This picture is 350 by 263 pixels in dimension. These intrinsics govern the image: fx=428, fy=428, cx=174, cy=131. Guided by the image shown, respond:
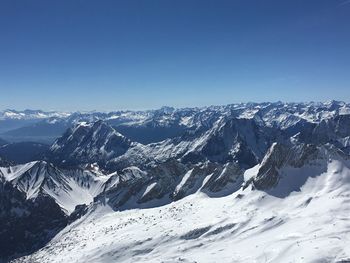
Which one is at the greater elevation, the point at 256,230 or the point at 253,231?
the point at 256,230

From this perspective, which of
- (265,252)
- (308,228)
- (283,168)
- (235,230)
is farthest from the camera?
(283,168)

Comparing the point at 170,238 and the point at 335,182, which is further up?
the point at 335,182

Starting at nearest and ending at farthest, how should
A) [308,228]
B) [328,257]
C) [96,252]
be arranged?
[328,257]
[308,228]
[96,252]

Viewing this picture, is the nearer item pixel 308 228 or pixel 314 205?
pixel 308 228

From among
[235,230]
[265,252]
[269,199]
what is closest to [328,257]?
[265,252]

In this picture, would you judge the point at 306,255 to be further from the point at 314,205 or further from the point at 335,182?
the point at 335,182

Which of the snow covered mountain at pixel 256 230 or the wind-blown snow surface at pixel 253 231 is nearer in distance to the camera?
the wind-blown snow surface at pixel 253 231

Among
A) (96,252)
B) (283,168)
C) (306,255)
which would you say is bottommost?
(96,252)

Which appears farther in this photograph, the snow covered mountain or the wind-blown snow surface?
the snow covered mountain
